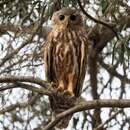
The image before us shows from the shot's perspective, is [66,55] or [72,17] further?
[72,17]

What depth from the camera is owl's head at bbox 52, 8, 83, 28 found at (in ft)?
16.0

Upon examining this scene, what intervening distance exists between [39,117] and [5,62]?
1428 mm

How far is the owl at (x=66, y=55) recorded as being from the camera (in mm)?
4636

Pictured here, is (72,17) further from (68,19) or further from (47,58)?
(47,58)

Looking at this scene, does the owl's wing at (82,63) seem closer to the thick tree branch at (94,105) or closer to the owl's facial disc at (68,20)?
the owl's facial disc at (68,20)

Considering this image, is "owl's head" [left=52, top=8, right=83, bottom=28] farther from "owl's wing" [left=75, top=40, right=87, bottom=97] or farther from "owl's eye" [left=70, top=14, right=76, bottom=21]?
"owl's wing" [left=75, top=40, right=87, bottom=97]

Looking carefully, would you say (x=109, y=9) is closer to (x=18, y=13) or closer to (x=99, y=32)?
(x=18, y=13)

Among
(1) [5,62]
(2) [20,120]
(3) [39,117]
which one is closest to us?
(1) [5,62]

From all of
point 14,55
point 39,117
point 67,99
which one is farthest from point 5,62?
point 39,117

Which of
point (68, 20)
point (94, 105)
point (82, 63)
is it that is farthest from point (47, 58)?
point (94, 105)

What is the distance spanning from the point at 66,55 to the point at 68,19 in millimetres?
435

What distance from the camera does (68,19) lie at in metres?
4.96

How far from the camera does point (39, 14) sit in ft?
15.5

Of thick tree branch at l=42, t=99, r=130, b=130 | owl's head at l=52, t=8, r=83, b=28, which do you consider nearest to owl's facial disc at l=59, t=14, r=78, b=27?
owl's head at l=52, t=8, r=83, b=28
